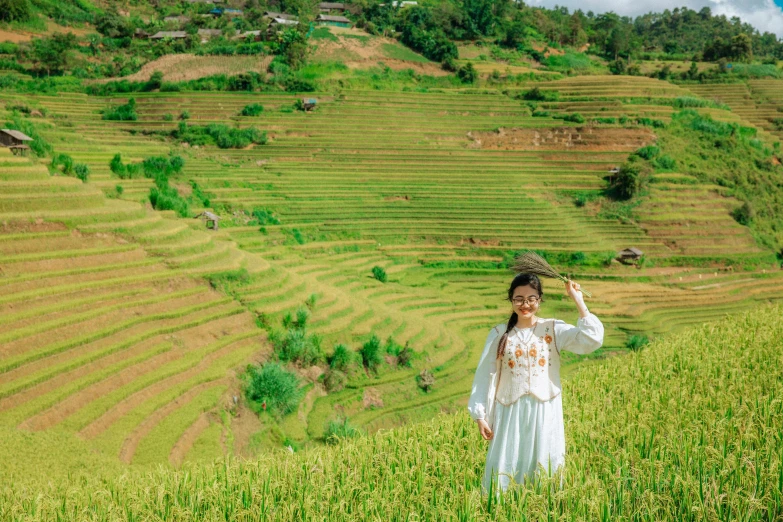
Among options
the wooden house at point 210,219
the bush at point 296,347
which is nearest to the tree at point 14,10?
the wooden house at point 210,219

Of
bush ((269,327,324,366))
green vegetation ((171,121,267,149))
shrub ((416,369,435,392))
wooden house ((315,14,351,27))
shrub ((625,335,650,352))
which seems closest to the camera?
bush ((269,327,324,366))

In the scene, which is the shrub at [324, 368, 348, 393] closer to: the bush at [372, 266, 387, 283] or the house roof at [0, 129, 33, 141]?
the bush at [372, 266, 387, 283]

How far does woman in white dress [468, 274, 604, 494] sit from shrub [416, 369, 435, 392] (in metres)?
14.1

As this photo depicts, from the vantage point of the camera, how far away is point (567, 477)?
477 centimetres

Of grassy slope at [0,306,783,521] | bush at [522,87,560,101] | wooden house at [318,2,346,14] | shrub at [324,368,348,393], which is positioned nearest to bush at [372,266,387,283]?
shrub at [324,368,348,393]

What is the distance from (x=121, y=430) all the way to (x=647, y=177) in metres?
35.5

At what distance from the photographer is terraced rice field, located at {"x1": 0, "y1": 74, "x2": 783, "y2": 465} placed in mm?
13305

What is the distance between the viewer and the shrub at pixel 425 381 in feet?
62.2

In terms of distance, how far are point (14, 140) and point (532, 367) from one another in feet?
66.5

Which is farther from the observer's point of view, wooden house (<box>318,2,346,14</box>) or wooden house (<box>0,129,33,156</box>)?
wooden house (<box>318,2,346,14</box>)

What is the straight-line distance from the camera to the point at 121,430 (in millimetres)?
11789

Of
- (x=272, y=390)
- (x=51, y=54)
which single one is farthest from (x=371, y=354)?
(x=51, y=54)

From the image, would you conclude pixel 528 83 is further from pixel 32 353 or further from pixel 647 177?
pixel 32 353

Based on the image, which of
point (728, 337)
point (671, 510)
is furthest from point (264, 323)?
point (671, 510)
